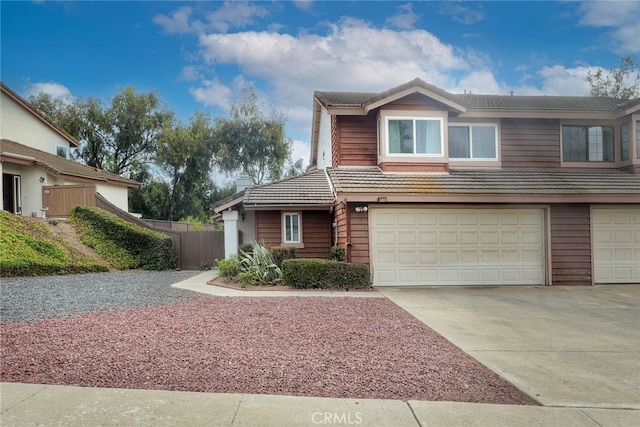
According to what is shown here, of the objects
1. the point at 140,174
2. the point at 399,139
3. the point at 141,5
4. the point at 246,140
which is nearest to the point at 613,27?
the point at 399,139

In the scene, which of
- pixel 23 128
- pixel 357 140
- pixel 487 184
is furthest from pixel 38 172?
pixel 487 184

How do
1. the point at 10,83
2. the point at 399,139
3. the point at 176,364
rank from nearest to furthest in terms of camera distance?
the point at 176,364 → the point at 399,139 → the point at 10,83

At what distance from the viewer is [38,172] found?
60.4 ft

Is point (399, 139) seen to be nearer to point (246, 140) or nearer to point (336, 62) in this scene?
point (336, 62)

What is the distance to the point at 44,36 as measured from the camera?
36.1ft

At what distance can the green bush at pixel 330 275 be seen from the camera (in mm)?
10227

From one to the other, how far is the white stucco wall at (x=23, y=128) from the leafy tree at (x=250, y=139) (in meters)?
10.8

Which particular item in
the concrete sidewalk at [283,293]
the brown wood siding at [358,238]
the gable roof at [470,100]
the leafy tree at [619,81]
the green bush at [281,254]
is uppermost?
the leafy tree at [619,81]

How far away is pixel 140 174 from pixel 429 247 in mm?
28476

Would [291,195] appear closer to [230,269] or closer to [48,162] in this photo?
[230,269]

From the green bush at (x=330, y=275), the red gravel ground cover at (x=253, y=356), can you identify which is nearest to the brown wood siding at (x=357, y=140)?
the green bush at (x=330, y=275)

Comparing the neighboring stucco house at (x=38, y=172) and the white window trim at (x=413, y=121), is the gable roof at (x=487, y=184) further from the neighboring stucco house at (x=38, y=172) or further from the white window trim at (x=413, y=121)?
the neighboring stucco house at (x=38, y=172)

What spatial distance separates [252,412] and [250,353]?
1.52 m

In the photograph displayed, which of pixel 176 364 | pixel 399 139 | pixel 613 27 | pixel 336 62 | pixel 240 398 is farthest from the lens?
pixel 336 62
